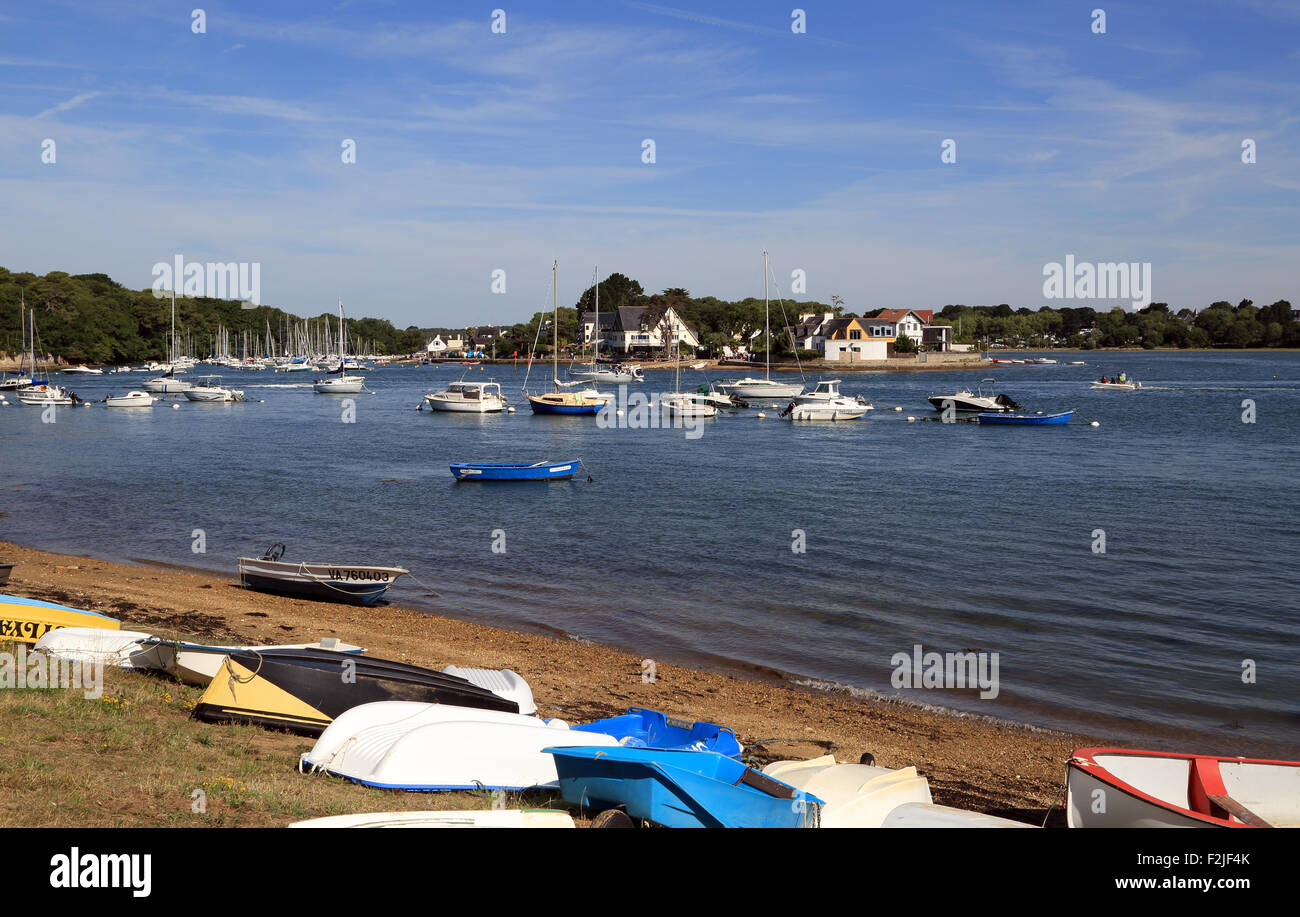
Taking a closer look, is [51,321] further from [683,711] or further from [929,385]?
[683,711]

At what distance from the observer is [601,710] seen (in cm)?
1448

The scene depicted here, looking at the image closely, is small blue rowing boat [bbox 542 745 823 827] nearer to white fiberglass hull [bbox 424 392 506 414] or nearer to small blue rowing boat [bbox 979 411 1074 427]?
small blue rowing boat [bbox 979 411 1074 427]

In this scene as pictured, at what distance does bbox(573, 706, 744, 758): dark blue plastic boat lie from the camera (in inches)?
424

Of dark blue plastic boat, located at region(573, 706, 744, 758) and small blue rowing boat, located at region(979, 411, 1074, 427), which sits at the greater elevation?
small blue rowing boat, located at region(979, 411, 1074, 427)

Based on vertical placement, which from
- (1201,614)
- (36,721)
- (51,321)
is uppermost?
(51,321)

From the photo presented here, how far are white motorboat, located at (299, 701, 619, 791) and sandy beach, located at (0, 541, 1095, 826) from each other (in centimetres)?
32

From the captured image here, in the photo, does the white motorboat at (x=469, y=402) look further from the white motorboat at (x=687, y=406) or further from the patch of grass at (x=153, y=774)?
the patch of grass at (x=153, y=774)

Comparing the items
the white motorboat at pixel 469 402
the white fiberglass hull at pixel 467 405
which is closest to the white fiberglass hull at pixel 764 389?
the white motorboat at pixel 469 402

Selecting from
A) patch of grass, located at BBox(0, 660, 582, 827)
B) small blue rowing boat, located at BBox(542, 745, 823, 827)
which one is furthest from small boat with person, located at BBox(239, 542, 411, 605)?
small blue rowing boat, located at BBox(542, 745, 823, 827)

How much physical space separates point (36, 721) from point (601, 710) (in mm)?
7274

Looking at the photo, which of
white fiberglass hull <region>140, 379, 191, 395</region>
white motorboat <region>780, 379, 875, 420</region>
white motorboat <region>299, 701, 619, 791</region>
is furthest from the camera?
white fiberglass hull <region>140, 379, 191, 395</region>

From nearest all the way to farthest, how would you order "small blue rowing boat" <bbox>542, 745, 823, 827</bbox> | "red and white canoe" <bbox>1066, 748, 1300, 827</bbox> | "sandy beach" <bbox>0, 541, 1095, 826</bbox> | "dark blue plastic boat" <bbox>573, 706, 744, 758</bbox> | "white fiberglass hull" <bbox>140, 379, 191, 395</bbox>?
"small blue rowing boat" <bbox>542, 745, 823, 827</bbox>, "red and white canoe" <bbox>1066, 748, 1300, 827</bbox>, "dark blue plastic boat" <bbox>573, 706, 744, 758</bbox>, "sandy beach" <bbox>0, 541, 1095, 826</bbox>, "white fiberglass hull" <bbox>140, 379, 191, 395</bbox>

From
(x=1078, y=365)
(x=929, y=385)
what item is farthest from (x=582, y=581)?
(x=1078, y=365)

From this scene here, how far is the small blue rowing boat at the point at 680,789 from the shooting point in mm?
8438
